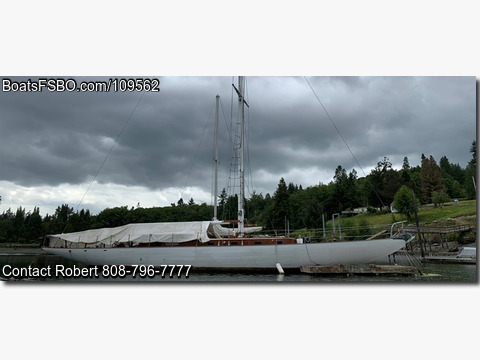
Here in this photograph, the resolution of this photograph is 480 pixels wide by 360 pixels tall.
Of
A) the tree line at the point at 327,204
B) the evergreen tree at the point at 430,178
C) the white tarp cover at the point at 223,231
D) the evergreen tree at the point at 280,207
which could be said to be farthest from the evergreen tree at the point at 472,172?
the evergreen tree at the point at 280,207

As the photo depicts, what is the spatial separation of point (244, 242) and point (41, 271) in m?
5.88

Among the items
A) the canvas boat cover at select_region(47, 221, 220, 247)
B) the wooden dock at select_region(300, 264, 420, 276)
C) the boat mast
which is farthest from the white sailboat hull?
the boat mast

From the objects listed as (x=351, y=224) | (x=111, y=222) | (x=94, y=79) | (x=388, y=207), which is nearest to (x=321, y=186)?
(x=351, y=224)

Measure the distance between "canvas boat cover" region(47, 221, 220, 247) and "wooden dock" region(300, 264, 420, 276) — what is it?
12.1 ft

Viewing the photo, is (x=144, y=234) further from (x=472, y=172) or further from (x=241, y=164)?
(x=472, y=172)

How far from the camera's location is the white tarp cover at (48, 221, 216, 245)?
11305 millimetres

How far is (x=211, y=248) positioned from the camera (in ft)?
35.9

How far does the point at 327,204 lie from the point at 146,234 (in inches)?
838

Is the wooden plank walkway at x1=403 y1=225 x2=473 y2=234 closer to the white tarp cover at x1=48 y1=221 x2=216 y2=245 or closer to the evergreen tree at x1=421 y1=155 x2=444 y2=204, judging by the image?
the evergreen tree at x1=421 y1=155 x2=444 y2=204

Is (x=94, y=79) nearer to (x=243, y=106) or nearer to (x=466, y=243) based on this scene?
(x=243, y=106)

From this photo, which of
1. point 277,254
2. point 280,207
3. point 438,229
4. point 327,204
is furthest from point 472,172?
point 327,204

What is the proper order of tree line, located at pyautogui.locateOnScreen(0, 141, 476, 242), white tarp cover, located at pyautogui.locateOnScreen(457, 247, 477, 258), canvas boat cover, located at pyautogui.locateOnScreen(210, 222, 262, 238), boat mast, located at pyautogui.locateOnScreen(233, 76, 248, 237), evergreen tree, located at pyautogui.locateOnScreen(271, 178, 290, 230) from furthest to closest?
1. evergreen tree, located at pyautogui.locateOnScreen(271, 178, 290, 230)
2. white tarp cover, located at pyautogui.locateOnScreen(457, 247, 477, 258)
3. canvas boat cover, located at pyautogui.locateOnScreen(210, 222, 262, 238)
4. boat mast, located at pyautogui.locateOnScreen(233, 76, 248, 237)
5. tree line, located at pyautogui.locateOnScreen(0, 141, 476, 242)

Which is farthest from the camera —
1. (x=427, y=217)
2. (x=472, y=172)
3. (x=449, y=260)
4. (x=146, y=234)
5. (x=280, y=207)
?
(x=280, y=207)

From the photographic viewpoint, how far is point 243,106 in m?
11.7
